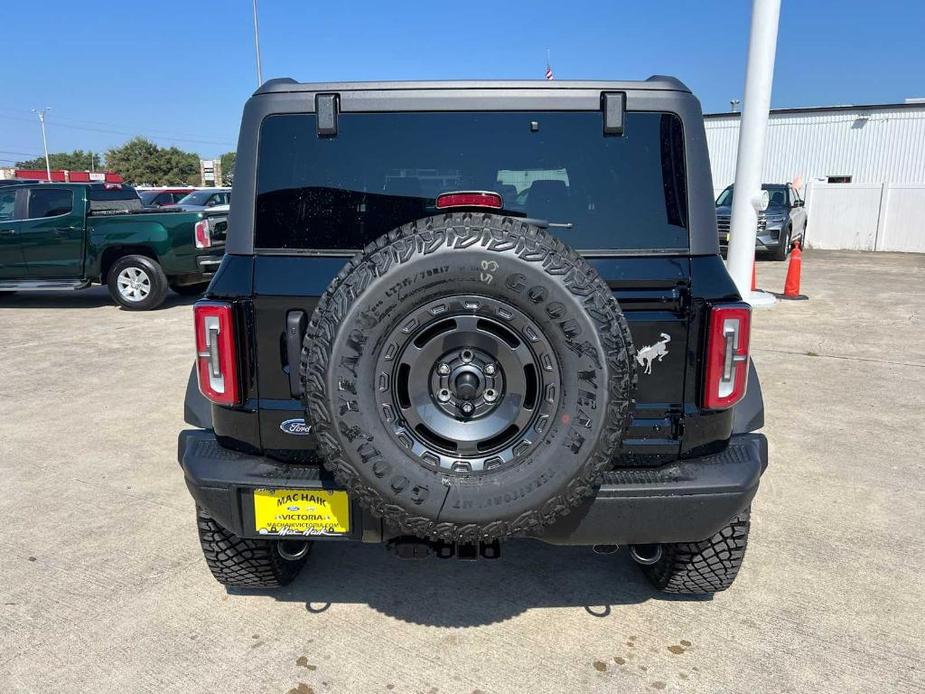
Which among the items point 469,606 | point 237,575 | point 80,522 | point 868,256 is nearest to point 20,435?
point 80,522

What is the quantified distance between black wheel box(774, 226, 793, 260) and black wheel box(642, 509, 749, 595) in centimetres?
1570

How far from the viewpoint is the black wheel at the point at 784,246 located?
664 inches

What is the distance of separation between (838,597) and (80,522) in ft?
12.0

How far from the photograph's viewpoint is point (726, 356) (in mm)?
2408

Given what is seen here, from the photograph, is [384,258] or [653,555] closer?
[384,258]

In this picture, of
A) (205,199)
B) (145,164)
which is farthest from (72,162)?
(205,199)

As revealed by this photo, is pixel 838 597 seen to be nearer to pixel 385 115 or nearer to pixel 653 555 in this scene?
pixel 653 555

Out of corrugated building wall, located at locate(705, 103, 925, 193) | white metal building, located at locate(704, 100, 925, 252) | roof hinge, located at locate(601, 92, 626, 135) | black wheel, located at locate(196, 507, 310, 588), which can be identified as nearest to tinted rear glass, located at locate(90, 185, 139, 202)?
black wheel, located at locate(196, 507, 310, 588)

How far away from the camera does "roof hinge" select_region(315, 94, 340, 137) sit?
251 centimetres

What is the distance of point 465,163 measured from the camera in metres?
2.55

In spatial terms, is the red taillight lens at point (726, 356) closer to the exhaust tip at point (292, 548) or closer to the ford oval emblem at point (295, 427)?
the ford oval emblem at point (295, 427)

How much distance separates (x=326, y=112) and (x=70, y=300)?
10641 mm

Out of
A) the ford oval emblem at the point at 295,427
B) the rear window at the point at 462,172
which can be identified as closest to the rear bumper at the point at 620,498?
the ford oval emblem at the point at 295,427

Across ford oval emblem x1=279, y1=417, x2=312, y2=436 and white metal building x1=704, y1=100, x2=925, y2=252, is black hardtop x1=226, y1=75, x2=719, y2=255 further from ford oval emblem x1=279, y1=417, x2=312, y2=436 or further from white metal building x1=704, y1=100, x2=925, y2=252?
white metal building x1=704, y1=100, x2=925, y2=252
